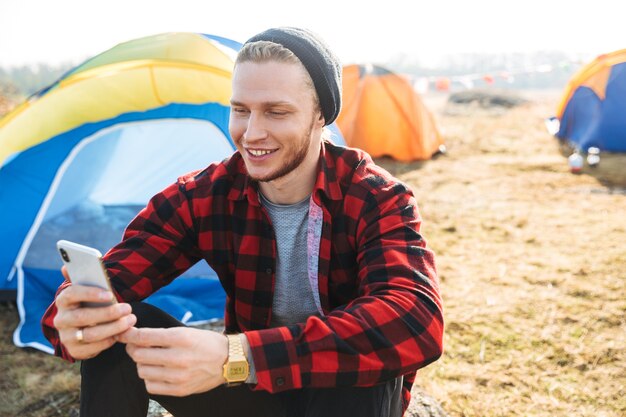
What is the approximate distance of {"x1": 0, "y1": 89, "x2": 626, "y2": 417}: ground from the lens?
94.7 inches

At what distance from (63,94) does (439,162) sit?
484cm

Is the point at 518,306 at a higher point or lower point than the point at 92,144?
lower

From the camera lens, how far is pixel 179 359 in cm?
116

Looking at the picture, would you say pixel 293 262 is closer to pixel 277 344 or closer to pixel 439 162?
pixel 277 344

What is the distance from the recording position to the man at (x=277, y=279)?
122 centimetres

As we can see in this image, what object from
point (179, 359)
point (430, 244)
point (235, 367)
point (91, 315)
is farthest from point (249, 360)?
point (430, 244)

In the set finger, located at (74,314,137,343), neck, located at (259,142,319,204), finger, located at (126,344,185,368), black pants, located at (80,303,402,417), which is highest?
neck, located at (259,142,319,204)

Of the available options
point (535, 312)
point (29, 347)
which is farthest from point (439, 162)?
point (29, 347)

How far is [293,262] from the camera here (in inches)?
67.4

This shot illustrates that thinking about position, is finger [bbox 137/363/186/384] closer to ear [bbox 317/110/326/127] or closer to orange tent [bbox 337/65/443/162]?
ear [bbox 317/110/326/127]

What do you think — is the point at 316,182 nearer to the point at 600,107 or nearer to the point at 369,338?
the point at 369,338

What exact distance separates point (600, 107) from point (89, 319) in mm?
7485

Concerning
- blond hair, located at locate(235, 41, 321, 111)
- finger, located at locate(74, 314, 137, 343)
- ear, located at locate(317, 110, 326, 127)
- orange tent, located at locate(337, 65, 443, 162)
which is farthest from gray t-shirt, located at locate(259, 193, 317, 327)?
orange tent, located at locate(337, 65, 443, 162)

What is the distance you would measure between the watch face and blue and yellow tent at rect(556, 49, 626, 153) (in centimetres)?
706
